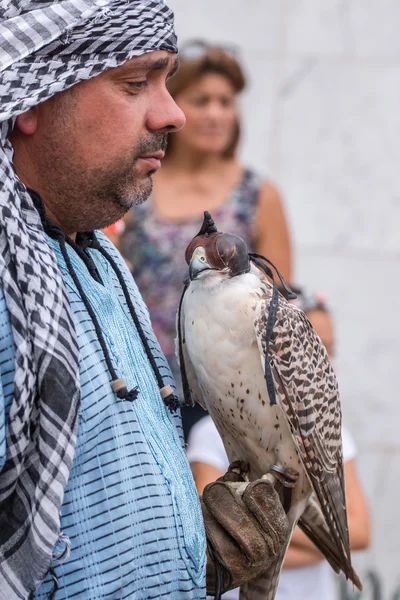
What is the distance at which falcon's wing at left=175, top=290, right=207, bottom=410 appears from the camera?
8.75 ft

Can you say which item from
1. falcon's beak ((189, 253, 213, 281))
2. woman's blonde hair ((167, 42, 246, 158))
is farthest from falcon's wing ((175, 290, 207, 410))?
woman's blonde hair ((167, 42, 246, 158))

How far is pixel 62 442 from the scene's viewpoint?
1957mm

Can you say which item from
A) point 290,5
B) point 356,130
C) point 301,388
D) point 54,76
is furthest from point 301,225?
point 54,76

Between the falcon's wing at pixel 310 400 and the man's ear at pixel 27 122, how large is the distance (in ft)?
2.14

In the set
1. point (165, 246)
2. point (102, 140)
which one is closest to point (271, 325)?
point (102, 140)

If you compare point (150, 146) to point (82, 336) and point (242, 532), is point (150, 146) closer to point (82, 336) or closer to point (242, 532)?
point (82, 336)

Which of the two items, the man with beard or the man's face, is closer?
the man with beard

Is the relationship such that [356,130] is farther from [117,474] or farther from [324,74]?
[117,474]

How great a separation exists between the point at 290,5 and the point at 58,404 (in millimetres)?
4749

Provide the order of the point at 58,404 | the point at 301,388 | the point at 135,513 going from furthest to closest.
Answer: the point at 301,388 < the point at 135,513 < the point at 58,404

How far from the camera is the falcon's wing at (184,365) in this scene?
267 cm

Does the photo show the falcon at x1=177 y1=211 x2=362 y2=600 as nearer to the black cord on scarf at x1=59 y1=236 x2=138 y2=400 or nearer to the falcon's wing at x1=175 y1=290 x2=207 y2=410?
the falcon's wing at x1=175 y1=290 x2=207 y2=410

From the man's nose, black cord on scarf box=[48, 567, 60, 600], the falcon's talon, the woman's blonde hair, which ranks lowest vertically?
the falcon's talon

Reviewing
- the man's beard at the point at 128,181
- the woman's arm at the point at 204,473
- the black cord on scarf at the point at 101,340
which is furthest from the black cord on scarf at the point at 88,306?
the woman's arm at the point at 204,473
